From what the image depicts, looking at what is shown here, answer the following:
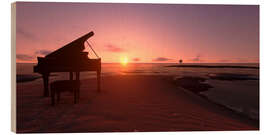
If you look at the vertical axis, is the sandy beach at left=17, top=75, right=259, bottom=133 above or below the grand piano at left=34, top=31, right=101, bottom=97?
below

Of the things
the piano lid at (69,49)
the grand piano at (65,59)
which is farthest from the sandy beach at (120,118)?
the piano lid at (69,49)

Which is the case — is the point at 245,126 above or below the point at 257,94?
below

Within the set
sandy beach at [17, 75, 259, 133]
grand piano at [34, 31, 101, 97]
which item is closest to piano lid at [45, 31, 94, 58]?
grand piano at [34, 31, 101, 97]

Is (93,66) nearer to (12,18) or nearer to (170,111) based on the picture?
(12,18)

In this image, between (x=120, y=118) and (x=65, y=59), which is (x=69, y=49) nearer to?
(x=65, y=59)

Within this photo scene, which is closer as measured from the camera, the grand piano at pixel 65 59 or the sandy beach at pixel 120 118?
the sandy beach at pixel 120 118

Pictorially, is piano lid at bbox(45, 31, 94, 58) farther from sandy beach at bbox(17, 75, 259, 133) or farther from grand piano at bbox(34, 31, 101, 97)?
sandy beach at bbox(17, 75, 259, 133)

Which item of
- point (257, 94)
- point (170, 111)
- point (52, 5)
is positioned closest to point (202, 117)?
point (170, 111)

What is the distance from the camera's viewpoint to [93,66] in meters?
4.59

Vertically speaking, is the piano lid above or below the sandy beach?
above

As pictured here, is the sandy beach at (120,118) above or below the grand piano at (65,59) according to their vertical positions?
below

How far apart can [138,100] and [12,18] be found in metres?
4.44

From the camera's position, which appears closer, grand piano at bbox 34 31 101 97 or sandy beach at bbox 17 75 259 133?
sandy beach at bbox 17 75 259 133

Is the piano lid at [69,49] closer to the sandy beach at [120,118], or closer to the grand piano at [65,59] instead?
the grand piano at [65,59]
